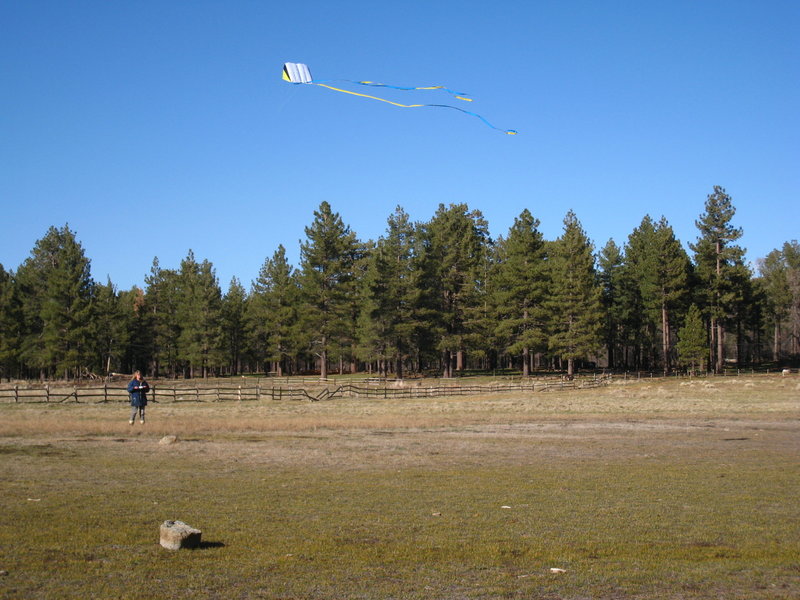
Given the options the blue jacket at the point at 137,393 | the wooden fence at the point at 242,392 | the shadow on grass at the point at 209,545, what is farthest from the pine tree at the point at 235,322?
the shadow on grass at the point at 209,545

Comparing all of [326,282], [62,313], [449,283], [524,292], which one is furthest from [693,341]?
[62,313]

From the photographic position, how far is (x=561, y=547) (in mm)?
9477

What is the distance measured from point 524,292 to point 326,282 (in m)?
23.2

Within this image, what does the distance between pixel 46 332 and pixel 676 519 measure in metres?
77.1

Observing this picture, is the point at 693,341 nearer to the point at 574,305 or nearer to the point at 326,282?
the point at 574,305

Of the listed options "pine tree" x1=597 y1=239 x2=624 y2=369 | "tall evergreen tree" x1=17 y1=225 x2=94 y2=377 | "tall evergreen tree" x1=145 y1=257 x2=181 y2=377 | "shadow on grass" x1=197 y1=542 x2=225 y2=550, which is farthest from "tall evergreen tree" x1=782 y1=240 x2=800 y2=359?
"shadow on grass" x1=197 y1=542 x2=225 y2=550

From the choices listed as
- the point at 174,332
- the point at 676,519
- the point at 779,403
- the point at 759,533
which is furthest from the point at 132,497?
the point at 174,332

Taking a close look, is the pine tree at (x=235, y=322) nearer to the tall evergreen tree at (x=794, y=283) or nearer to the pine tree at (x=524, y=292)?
the pine tree at (x=524, y=292)

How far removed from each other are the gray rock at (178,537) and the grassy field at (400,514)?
20 cm

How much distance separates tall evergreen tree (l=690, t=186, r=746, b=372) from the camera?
8438 centimetres

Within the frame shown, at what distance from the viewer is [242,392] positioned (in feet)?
168

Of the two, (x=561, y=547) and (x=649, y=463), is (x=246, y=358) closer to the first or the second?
(x=649, y=463)

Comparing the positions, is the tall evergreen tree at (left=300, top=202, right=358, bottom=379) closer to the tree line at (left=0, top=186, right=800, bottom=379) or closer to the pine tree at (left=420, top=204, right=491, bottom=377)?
the tree line at (left=0, top=186, right=800, bottom=379)

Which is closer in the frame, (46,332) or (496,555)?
(496,555)
